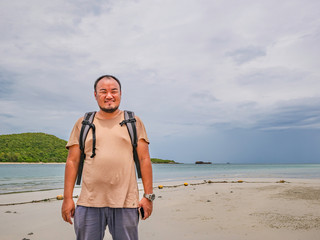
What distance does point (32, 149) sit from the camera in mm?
96625

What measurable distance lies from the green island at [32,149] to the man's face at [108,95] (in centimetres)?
9496

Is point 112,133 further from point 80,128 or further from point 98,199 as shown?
point 98,199

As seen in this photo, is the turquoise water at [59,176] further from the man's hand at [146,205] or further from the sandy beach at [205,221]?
the man's hand at [146,205]

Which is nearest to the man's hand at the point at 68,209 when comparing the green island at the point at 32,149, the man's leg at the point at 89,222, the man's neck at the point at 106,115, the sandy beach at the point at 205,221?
the man's leg at the point at 89,222

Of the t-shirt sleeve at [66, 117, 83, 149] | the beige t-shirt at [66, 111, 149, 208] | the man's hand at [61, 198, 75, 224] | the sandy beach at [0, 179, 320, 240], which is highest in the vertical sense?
the t-shirt sleeve at [66, 117, 83, 149]

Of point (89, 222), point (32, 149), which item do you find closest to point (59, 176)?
point (89, 222)

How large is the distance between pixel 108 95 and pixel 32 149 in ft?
345

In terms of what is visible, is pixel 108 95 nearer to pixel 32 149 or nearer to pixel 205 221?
pixel 205 221

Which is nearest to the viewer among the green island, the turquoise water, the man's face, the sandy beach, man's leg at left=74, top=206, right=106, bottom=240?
man's leg at left=74, top=206, right=106, bottom=240

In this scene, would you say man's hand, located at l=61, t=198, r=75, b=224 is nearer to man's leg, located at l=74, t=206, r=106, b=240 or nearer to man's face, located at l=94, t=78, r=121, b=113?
man's leg, located at l=74, t=206, r=106, b=240

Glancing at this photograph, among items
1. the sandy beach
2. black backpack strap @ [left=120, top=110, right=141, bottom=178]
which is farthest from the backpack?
the sandy beach

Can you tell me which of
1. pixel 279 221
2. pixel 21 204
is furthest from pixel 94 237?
pixel 21 204

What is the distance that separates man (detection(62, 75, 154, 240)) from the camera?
2.64 meters

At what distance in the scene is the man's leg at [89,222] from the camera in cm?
262
